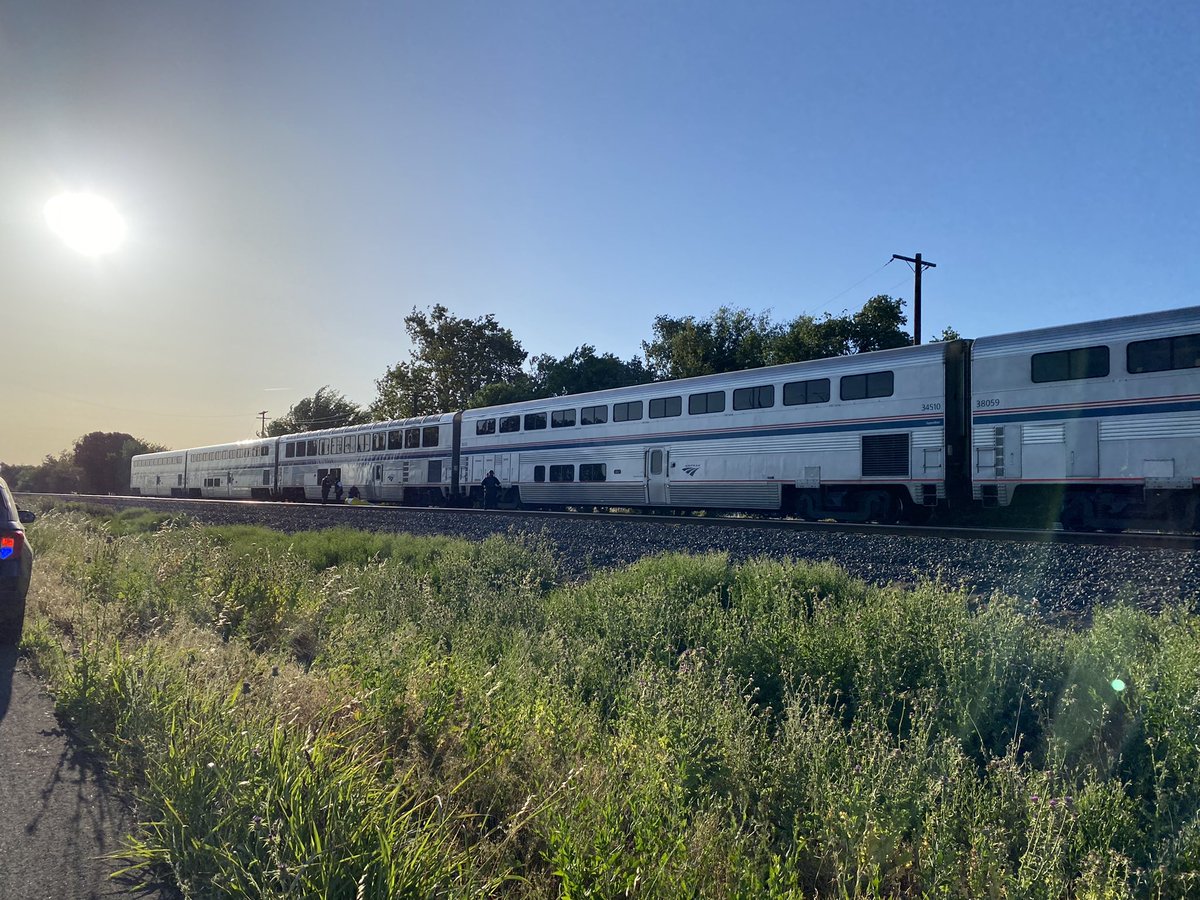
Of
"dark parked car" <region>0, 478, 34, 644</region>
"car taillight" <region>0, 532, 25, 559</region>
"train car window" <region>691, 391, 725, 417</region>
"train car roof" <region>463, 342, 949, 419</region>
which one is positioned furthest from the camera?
"train car window" <region>691, 391, 725, 417</region>

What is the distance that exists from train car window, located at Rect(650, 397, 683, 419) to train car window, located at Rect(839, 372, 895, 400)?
4.51 metres

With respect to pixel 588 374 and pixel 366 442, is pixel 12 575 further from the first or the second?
pixel 588 374

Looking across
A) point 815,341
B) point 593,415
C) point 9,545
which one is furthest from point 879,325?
point 9,545

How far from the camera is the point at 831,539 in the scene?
35.7 feet

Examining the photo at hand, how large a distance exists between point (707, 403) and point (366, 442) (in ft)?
60.4

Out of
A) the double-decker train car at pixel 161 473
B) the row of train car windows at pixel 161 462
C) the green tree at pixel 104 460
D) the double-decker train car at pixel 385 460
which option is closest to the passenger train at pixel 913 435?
the double-decker train car at pixel 385 460

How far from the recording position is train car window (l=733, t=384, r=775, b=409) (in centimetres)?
1700

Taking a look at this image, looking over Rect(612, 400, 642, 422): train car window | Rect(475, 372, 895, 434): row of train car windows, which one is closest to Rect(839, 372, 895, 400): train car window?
Rect(475, 372, 895, 434): row of train car windows

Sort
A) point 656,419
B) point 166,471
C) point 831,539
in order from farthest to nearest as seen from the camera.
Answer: point 166,471
point 656,419
point 831,539

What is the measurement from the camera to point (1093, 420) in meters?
12.4

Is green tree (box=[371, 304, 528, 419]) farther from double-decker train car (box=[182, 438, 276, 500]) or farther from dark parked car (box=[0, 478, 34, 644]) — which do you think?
dark parked car (box=[0, 478, 34, 644])

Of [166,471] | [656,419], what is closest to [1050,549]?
[656,419]

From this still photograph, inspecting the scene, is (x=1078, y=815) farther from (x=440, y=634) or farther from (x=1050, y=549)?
(x=1050, y=549)

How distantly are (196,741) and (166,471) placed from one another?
179ft
